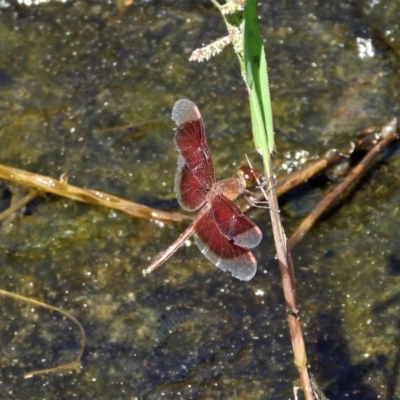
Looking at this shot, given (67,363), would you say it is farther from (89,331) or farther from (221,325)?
(221,325)

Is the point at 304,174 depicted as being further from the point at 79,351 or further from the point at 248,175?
the point at 79,351

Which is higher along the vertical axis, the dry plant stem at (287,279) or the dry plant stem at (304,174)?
the dry plant stem at (287,279)

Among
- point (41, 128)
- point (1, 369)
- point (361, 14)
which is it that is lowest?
point (1, 369)

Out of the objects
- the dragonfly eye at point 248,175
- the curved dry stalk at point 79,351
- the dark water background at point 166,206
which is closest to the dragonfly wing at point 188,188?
the dragonfly eye at point 248,175

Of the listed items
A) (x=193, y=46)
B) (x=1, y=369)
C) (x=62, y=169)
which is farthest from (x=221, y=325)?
(x=193, y=46)

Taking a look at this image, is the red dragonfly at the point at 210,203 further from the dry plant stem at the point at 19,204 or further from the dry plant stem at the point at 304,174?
the dry plant stem at the point at 19,204

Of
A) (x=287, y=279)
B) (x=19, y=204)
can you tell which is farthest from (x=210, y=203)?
(x=19, y=204)
